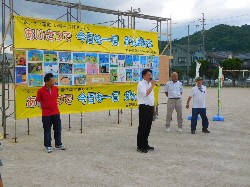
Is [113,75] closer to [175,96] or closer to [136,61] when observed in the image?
[136,61]

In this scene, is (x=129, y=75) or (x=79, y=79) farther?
(x=129, y=75)

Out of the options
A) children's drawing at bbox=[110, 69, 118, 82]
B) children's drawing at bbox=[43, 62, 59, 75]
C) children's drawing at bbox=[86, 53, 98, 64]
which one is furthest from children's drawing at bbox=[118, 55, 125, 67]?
children's drawing at bbox=[43, 62, 59, 75]

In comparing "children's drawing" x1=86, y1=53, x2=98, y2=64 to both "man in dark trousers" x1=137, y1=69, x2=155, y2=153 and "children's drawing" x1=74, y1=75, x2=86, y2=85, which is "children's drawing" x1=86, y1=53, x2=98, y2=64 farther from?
"man in dark trousers" x1=137, y1=69, x2=155, y2=153

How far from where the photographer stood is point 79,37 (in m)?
9.88

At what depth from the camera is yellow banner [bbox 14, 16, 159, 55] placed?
28.6ft

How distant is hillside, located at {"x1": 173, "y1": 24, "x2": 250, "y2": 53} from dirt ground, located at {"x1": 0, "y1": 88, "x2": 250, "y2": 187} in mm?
80861

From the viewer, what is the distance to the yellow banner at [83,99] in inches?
344

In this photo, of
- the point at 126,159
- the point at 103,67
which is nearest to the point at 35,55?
the point at 103,67

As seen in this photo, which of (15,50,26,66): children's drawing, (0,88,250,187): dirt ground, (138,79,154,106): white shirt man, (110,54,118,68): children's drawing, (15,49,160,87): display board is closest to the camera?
(0,88,250,187): dirt ground

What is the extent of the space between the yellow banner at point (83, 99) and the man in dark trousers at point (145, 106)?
9.72 ft

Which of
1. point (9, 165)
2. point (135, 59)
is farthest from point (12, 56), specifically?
point (135, 59)

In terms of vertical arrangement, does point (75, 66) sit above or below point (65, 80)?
above

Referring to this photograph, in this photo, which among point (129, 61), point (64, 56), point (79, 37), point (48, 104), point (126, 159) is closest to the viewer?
point (126, 159)

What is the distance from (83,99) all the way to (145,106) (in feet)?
10.3
